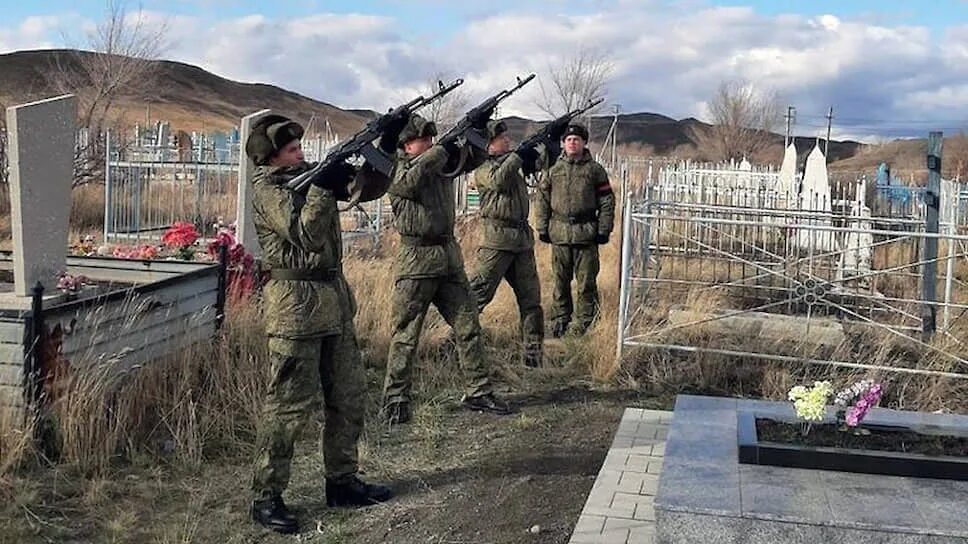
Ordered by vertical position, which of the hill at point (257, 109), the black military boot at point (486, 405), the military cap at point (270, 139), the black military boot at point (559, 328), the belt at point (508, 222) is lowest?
the black military boot at point (486, 405)

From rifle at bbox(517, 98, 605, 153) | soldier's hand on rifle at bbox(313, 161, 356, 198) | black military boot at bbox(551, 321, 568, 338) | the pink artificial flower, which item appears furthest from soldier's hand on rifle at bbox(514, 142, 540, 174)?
soldier's hand on rifle at bbox(313, 161, 356, 198)

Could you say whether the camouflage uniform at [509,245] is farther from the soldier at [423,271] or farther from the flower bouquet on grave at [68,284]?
the flower bouquet on grave at [68,284]

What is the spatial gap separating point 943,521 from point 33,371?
4.29 m

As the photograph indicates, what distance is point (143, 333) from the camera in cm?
614

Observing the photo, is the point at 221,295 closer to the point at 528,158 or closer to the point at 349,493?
the point at 528,158

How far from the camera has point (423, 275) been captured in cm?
609

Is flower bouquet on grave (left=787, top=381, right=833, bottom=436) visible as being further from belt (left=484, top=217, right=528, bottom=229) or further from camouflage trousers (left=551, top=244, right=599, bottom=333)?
camouflage trousers (left=551, top=244, right=599, bottom=333)

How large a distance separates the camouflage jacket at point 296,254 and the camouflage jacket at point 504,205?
3.15m

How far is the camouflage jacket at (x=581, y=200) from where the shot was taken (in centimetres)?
873

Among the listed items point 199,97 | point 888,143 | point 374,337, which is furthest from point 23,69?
point 374,337

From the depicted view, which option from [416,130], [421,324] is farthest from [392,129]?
[421,324]

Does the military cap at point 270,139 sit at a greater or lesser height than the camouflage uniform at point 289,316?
greater

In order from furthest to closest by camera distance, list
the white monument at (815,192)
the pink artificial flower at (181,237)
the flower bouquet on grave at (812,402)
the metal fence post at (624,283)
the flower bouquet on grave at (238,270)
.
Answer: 1. the white monument at (815,192)
2. the pink artificial flower at (181,237)
3. the flower bouquet on grave at (238,270)
4. the metal fence post at (624,283)
5. the flower bouquet on grave at (812,402)

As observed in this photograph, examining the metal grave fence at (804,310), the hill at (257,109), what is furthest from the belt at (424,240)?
the hill at (257,109)
